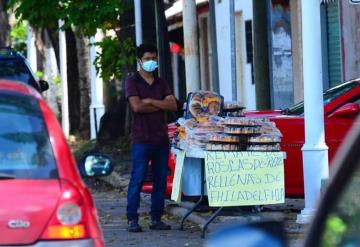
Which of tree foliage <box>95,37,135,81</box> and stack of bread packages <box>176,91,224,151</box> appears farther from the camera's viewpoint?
tree foliage <box>95,37,135,81</box>

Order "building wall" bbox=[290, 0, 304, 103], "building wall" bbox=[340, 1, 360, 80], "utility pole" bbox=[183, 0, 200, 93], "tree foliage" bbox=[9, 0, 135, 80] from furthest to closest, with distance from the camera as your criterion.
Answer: "building wall" bbox=[290, 0, 304, 103], "tree foliage" bbox=[9, 0, 135, 80], "building wall" bbox=[340, 1, 360, 80], "utility pole" bbox=[183, 0, 200, 93]

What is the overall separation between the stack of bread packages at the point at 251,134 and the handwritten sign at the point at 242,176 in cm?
11

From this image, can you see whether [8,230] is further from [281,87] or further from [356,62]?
[281,87]

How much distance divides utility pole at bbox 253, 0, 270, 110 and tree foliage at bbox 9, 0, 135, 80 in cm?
337

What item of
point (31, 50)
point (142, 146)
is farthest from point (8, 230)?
point (31, 50)

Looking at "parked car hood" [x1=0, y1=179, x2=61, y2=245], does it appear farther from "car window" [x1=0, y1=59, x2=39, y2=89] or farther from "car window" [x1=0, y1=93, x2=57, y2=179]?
"car window" [x1=0, y1=59, x2=39, y2=89]

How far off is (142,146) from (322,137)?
1.78 meters

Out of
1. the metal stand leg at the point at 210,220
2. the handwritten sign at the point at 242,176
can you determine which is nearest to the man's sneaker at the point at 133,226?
the metal stand leg at the point at 210,220

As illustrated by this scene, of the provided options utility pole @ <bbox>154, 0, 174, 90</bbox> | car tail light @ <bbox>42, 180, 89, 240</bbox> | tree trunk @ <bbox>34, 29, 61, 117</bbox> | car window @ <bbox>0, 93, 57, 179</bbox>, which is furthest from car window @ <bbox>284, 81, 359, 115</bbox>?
tree trunk @ <bbox>34, 29, 61, 117</bbox>

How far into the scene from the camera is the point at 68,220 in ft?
19.4

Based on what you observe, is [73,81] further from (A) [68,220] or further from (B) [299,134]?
(A) [68,220]

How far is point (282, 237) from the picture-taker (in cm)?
365

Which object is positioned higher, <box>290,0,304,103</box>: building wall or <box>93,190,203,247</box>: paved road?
<box>290,0,304,103</box>: building wall

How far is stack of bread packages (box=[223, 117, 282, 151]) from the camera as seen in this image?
10.7 meters
